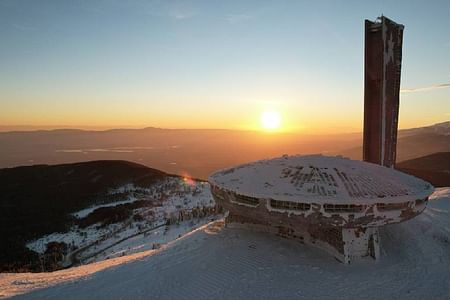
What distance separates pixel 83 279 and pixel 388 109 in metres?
15.0

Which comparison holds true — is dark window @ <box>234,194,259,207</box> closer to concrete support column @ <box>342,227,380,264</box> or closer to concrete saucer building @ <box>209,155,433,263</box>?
concrete saucer building @ <box>209,155,433,263</box>

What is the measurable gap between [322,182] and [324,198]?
865 mm

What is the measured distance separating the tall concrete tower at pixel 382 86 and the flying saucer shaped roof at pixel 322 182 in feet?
20.9

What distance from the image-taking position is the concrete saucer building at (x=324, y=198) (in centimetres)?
867

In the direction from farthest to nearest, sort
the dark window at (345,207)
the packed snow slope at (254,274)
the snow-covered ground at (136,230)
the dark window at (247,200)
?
the snow-covered ground at (136,230) → the dark window at (247,200) → the dark window at (345,207) → the packed snow slope at (254,274)

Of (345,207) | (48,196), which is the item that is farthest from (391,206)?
(48,196)

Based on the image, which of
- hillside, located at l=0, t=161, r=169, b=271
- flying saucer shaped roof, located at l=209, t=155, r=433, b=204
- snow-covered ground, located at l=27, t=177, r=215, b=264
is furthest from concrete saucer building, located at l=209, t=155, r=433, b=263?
hillside, located at l=0, t=161, r=169, b=271

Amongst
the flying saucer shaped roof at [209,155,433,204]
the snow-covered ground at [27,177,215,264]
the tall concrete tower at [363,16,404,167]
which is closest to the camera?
the flying saucer shaped roof at [209,155,433,204]

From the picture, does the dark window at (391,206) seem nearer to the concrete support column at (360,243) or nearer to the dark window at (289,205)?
the concrete support column at (360,243)

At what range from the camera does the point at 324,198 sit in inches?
337

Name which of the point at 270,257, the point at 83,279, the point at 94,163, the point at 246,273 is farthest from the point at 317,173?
the point at 94,163

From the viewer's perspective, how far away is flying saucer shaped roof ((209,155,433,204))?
8.74 m

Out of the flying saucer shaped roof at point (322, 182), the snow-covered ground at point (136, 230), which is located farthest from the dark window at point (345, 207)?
the snow-covered ground at point (136, 230)

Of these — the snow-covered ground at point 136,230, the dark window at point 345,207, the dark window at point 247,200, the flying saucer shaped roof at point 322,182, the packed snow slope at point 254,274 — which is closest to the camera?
the packed snow slope at point 254,274
